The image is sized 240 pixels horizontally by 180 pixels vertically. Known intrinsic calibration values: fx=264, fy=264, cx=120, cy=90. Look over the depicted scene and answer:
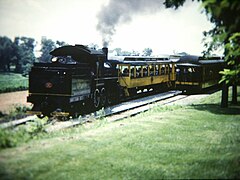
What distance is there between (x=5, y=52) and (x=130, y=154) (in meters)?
3.86

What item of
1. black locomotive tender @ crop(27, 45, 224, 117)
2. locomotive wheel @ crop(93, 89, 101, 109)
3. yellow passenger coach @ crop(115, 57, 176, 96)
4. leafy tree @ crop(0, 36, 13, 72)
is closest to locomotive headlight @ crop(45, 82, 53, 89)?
black locomotive tender @ crop(27, 45, 224, 117)

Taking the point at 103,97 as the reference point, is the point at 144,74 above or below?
above

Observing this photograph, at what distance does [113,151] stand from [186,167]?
5.34 feet

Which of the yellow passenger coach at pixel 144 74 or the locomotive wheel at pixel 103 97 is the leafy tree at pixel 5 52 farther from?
the yellow passenger coach at pixel 144 74

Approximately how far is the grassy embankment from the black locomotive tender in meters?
2.83

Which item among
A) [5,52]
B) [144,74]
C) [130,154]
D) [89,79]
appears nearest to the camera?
[130,154]

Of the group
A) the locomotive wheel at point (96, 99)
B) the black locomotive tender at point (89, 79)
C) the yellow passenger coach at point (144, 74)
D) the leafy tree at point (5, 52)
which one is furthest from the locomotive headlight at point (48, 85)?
the yellow passenger coach at point (144, 74)

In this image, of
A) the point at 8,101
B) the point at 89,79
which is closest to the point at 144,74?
the point at 89,79

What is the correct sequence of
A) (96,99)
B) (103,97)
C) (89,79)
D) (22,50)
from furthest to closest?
(103,97) → (96,99) → (89,79) → (22,50)

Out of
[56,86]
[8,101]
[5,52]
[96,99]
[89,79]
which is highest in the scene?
[5,52]

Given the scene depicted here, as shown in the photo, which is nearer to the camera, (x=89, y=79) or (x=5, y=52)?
(x=5, y=52)

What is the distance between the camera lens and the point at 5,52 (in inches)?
252

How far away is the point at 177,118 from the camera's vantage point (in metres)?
9.59

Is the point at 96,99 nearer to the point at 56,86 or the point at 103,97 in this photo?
the point at 103,97
